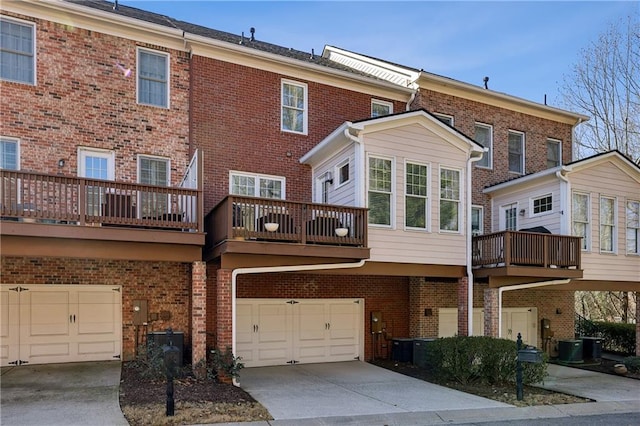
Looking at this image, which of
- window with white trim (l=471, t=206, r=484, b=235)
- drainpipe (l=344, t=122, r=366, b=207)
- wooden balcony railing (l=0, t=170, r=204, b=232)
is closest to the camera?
wooden balcony railing (l=0, t=170, r=204, b=232)

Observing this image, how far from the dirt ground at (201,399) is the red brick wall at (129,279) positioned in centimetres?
141

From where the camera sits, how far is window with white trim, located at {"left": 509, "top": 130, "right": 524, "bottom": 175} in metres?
17.5

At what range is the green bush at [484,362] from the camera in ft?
37.1

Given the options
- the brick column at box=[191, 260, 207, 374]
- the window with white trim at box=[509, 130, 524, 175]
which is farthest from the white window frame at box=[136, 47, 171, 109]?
the window with white trim at box=[509, 130, 524, 175]

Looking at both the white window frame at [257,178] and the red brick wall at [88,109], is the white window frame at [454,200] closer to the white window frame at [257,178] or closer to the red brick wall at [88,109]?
the white window frame at [257,178]

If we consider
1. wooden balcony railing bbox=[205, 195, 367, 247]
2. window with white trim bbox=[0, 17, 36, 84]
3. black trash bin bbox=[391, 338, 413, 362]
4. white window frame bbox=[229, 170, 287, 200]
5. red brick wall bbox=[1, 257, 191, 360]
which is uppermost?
window with white trim bbox=[0, 17, 36, 84]

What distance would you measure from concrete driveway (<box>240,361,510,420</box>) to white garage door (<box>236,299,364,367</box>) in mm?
614

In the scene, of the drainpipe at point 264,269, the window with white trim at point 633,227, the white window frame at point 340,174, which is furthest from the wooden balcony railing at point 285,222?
the window with white trim at point 633,227

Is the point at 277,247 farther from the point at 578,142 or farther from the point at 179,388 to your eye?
the point at 578,142

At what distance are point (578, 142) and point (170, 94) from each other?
19.2 m

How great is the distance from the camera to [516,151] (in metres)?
17.6

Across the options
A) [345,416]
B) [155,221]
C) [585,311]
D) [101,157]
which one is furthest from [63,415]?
[585,311]

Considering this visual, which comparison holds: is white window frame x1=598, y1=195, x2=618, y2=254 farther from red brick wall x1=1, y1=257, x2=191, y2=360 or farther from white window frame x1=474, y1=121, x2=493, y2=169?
red brick wall x1=1, y1=257, x2=191, y2=360

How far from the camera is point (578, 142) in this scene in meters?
23.4
